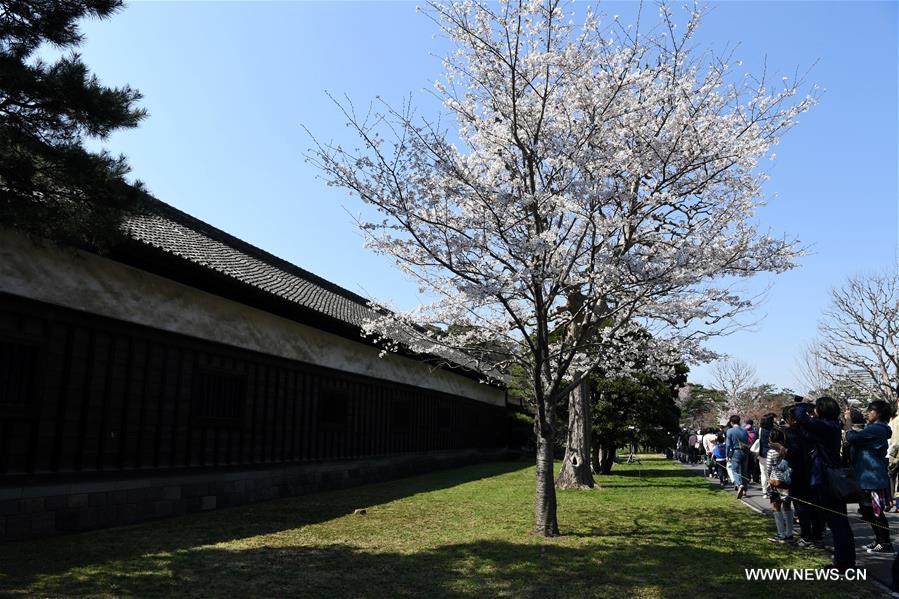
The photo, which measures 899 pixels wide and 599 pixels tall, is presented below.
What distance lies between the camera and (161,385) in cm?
972

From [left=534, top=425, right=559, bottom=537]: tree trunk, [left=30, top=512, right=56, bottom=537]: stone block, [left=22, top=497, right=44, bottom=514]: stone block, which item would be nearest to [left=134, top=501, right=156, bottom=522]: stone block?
[left=30, top=512, right=56, bottom=537]: stone block

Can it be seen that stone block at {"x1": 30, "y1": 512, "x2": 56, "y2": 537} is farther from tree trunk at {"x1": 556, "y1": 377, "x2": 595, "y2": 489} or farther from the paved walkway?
tree trunk at {"x1": 556, "y1": 377, "x2": 595, "y2": 489}

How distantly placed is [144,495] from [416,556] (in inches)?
189

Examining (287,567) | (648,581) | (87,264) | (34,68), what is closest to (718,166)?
(648,581)

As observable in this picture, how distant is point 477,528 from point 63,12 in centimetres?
789

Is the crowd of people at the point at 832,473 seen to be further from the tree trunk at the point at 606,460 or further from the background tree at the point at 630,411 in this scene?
the tree trunk at the point at 606,460

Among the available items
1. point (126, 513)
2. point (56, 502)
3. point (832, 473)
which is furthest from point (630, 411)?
point (56, 502)

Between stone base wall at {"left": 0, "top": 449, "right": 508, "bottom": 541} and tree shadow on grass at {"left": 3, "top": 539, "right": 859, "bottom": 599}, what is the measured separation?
2064 mm

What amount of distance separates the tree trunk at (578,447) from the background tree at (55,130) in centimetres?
1173

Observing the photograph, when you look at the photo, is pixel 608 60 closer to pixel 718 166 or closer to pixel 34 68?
pixel 718 166

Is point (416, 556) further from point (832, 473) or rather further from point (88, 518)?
point (88, 518)

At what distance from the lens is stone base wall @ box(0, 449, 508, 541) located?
24.3 feet

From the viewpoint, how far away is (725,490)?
1505 centimetres

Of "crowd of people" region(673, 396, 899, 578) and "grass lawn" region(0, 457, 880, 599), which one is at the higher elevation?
"crowd of people" region(673, 396, 899, 578)
